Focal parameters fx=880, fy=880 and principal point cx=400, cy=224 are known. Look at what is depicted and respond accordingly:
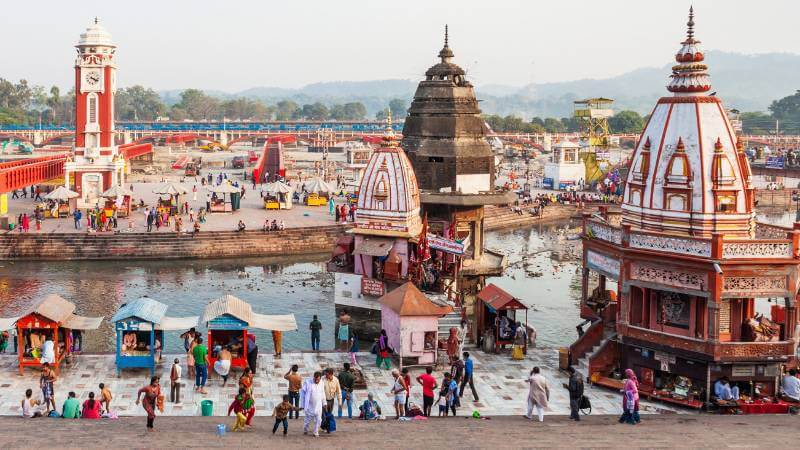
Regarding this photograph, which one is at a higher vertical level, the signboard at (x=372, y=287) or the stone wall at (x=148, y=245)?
the signboard at (x=372, y=287)

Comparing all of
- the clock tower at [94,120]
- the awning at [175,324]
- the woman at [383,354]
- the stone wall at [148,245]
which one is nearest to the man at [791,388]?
the woman at [383,354]

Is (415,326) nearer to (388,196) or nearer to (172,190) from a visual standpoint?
(388,196)

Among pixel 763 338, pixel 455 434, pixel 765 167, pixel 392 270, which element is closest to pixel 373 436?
pixel 455 434

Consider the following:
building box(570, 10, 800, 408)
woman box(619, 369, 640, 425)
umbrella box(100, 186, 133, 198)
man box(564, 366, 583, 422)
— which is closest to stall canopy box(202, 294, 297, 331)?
building box(570, 10, 800, 408)

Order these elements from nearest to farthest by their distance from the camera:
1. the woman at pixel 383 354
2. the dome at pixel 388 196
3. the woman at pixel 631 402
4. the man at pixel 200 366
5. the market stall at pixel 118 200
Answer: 1. the woman at pixel 631 402
2. the man at pixel 200 366
3. the woman at pixel 383 354
4. the dome at pixel 388 196
5. the market stall at pixel 118 200

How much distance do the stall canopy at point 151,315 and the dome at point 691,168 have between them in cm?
1119

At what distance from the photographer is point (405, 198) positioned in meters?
26.6

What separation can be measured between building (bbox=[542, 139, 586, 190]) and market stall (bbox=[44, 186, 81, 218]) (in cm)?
4168

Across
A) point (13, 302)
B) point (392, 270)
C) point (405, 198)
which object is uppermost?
point (405, 198)

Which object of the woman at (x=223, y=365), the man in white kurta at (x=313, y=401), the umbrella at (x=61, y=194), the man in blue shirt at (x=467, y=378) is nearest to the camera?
the man in white kurta at (x=313, y=401)

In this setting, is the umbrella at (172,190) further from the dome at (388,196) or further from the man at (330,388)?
the man at (330,388)

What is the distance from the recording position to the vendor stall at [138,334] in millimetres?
20094

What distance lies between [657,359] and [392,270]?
921cm

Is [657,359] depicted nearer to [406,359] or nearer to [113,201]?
[406,359]
